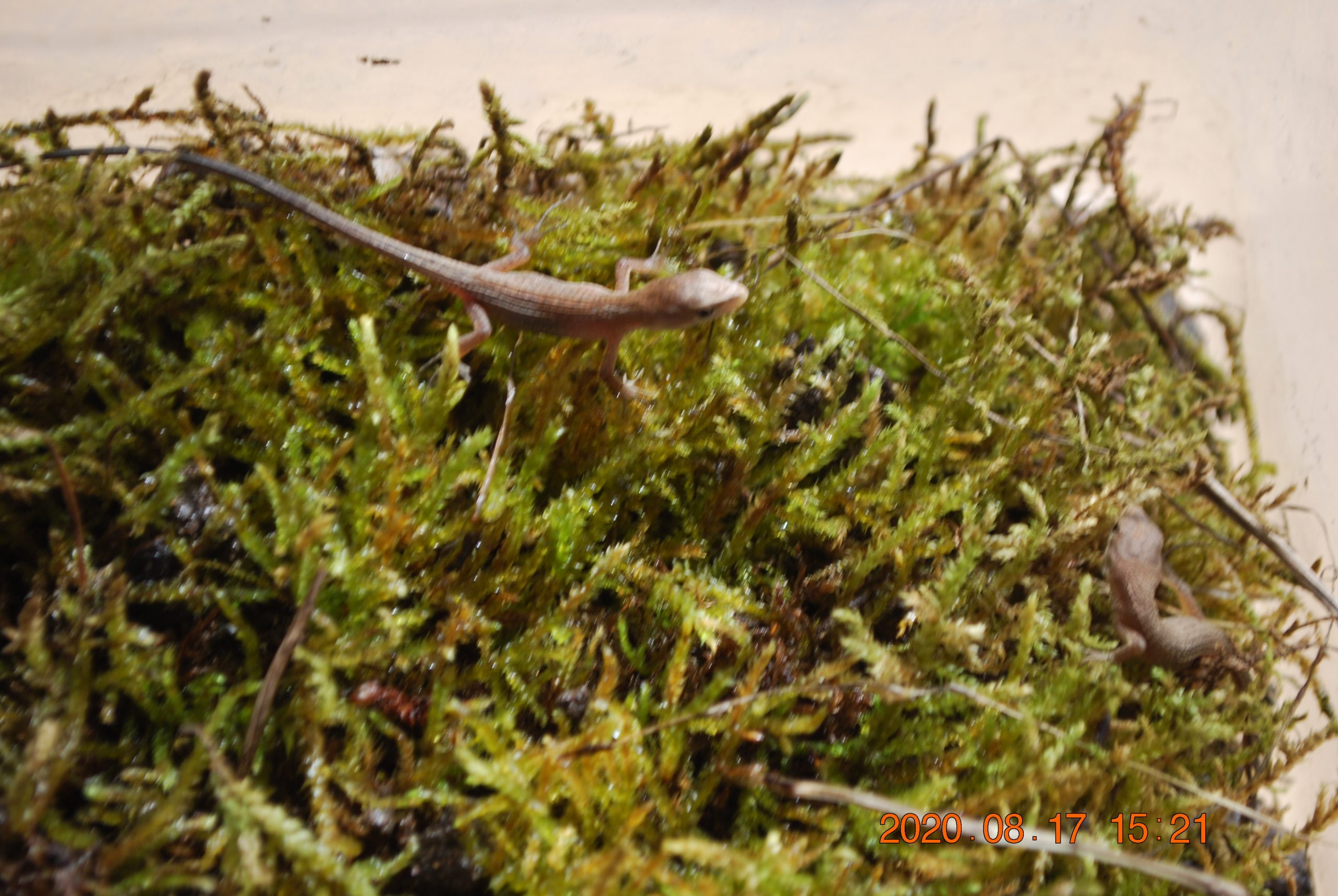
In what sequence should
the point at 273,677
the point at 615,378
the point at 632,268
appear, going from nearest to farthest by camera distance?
the point at 273,677, the point at 615,378, the point at 632,268

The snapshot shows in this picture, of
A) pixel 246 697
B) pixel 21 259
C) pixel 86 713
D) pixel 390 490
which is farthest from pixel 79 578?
pixel 21 259

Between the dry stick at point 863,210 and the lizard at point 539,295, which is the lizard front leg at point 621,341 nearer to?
the lizard at point 539,295

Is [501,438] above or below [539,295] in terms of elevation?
below

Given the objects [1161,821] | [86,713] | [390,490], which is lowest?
[1161,821]

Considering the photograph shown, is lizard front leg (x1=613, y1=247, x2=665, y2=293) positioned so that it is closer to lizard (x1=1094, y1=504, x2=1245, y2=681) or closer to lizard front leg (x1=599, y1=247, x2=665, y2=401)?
lizard front leg (x1=599, y1=247, x2=665, y2=401)

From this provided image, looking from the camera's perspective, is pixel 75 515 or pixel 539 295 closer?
pixel 75 515

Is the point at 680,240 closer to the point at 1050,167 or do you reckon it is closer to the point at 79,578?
the point at 79,578

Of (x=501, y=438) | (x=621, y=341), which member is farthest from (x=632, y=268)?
(x=501, y=438)

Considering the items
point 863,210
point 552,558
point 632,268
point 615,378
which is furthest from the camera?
point 863,210
